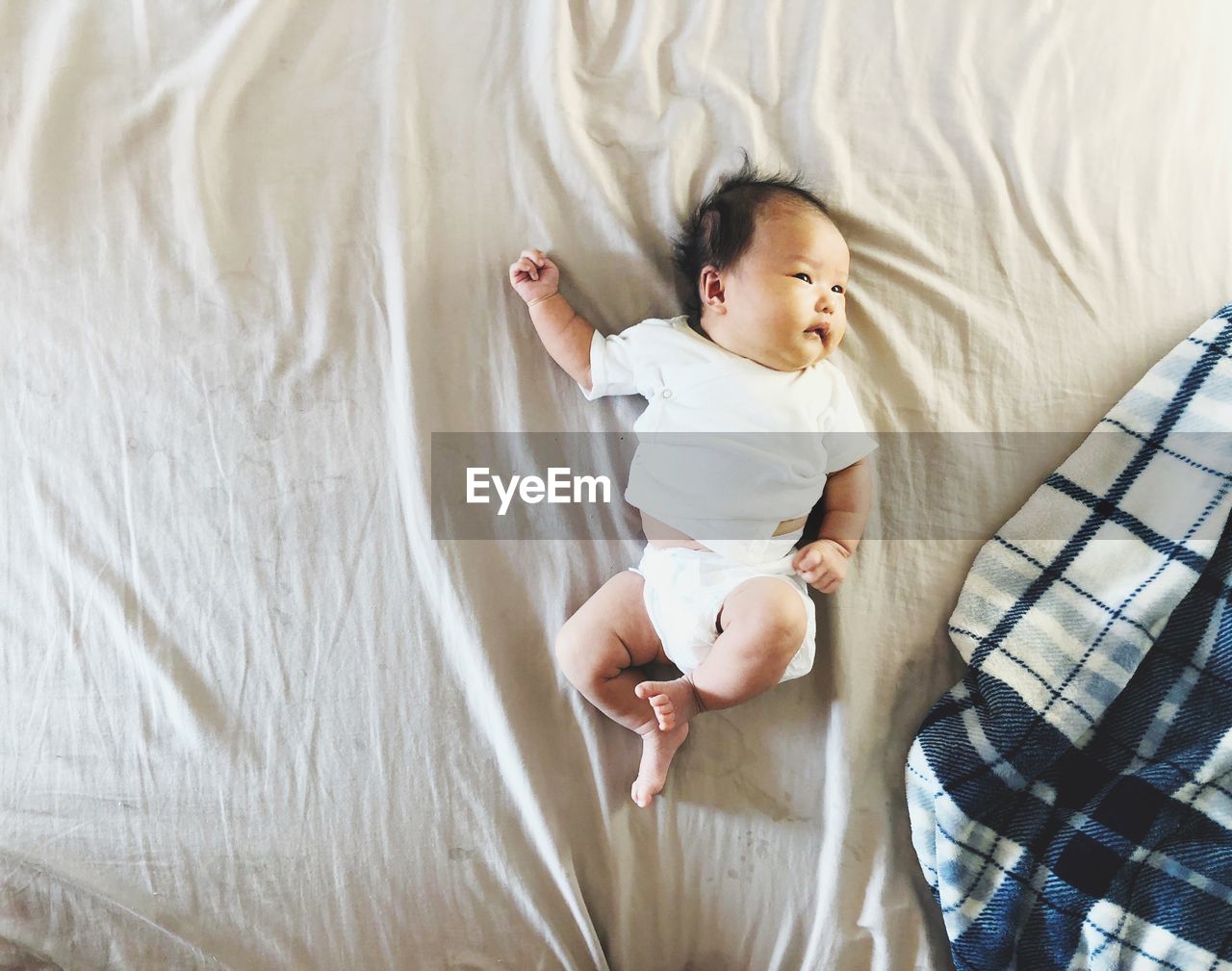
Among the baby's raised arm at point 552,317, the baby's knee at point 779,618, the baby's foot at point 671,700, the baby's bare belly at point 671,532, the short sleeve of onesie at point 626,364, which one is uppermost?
the baby's raised arm at point 552,317

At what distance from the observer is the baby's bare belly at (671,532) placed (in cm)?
86

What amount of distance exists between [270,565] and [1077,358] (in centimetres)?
81

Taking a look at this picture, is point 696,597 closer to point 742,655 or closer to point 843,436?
point 742,655

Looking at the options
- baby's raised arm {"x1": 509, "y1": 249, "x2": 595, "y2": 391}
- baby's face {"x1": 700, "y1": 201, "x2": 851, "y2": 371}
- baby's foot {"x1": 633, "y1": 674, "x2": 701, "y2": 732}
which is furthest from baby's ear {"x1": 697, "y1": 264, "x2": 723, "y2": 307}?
baby's foot {"x1": 633, "y1": 674, "x2": 701, "y2": 732}

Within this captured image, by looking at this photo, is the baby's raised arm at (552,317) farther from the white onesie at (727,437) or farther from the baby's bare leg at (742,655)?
the baby's bare leg at (742,655)

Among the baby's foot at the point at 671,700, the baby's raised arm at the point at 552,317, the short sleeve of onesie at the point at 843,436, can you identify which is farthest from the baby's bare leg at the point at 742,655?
the baby's raised arm at the point at 552,317

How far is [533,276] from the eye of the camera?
88 cm

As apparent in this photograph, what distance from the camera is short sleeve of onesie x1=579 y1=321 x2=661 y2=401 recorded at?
862 millimetres

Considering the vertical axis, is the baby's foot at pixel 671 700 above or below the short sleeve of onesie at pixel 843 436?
below

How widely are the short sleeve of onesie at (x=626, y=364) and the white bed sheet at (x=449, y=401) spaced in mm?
35

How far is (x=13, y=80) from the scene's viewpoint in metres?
0.89

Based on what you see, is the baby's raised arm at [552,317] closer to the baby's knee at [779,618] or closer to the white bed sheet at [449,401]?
the white bed sheet at [449,401]

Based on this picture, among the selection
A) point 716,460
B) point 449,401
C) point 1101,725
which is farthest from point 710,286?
point 1101,725

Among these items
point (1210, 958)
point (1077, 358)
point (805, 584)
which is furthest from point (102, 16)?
point (1210, 958)
